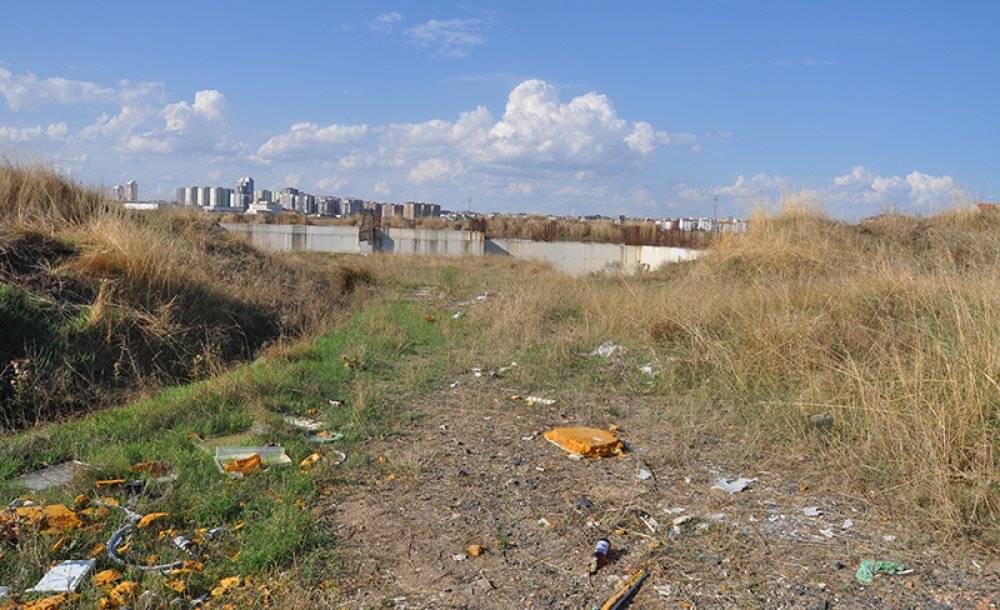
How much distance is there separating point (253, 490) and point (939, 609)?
3137 mm

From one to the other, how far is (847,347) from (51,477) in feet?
18.3

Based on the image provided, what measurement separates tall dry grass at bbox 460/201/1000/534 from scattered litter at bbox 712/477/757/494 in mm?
512

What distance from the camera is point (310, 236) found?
95.6 ft

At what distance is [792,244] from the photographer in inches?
456

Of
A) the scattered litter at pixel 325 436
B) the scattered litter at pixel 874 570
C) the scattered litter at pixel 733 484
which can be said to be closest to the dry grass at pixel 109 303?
the scattered litter at pixel 325 436

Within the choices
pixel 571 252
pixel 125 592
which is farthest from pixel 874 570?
pixel 571 252

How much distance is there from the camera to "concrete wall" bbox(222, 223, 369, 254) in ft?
94.2

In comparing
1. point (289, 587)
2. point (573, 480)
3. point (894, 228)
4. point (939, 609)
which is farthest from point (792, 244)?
point (289, 587)

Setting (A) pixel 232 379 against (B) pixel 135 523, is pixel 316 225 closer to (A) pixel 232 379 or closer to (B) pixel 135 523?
(A) pixel 232 379

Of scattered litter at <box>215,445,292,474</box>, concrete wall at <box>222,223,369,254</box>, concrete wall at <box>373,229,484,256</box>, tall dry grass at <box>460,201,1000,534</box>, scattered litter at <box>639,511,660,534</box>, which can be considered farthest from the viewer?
concrete wall at <box>373,229,484,256</box>

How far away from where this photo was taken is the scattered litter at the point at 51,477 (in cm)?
377

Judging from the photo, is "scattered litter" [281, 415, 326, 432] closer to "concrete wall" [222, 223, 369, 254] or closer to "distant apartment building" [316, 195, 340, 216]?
"concrete wall" [222, 223, 369, 254]

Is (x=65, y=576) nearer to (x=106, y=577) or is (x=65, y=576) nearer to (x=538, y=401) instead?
(x=106, y=577)

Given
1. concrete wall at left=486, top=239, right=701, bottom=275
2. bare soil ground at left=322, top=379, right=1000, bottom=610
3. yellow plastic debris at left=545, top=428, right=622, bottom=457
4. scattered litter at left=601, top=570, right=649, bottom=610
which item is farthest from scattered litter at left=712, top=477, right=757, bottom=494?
concrete wall at left=486, top=239, right=701, bottom=275
